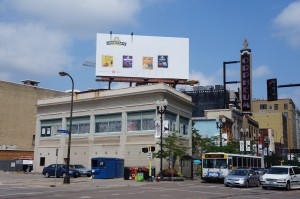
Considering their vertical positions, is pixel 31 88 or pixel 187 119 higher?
pixel 31 88

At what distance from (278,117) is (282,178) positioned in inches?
4723

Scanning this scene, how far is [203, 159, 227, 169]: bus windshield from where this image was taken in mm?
38375

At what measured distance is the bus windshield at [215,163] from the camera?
1511 inches

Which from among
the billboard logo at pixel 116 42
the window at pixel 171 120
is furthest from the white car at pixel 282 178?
the billboard logo at pixel 116 42

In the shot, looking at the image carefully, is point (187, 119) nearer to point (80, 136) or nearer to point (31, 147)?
point (80, 136)

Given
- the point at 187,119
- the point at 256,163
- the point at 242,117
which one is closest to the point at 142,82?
the point at 187,119

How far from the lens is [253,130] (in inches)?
3740

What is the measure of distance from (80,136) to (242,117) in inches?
1618

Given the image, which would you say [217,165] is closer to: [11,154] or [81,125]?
[81,125]

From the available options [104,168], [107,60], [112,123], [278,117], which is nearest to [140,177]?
[104,168]

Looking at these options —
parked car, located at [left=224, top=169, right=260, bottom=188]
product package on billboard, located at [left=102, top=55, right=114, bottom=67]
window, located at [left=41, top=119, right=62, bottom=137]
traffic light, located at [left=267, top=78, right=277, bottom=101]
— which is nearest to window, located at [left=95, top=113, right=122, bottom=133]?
window, located at [left=41, top=119, right=62, bottom=137]

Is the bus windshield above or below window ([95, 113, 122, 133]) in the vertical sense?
below

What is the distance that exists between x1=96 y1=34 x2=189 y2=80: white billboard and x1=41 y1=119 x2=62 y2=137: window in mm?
9558

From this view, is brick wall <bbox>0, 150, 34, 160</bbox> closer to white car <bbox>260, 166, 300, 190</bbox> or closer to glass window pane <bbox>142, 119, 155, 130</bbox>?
glass window pane <bbox>142, 119, 155, 130</bbox>
